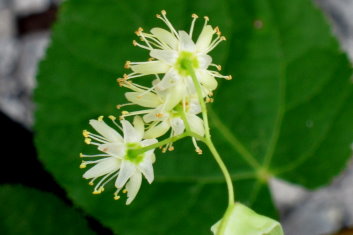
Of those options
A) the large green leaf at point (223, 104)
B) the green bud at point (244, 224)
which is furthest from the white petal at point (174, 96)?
the large green leaf at point (223, 104)

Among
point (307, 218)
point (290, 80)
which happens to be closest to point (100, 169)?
point (290, 80)

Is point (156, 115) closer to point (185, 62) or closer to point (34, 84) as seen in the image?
point (185, 62)

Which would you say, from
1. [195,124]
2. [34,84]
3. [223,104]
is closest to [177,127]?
[195,124]

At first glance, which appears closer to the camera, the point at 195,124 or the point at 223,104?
the point at 195,124

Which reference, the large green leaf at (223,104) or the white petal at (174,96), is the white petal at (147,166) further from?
the large green leaf at (223,104)

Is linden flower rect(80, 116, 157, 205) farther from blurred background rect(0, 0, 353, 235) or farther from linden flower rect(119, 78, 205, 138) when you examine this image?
blurred background rect(0, 0, 353, 235)

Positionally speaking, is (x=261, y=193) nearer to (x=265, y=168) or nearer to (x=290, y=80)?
(x=265, y=168)


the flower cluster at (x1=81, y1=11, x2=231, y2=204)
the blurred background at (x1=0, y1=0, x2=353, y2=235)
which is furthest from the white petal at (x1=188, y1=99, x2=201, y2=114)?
the blurred background at (x1=0, y1=0, x2=353, y2=235)
